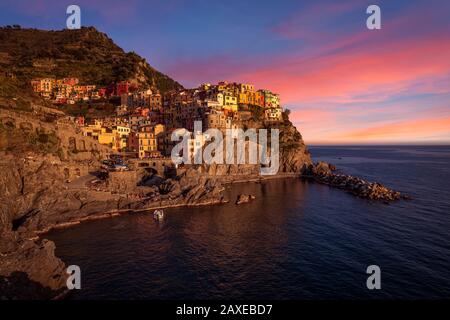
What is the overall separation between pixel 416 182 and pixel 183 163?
76.0 meters

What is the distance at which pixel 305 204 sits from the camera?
2761 inches

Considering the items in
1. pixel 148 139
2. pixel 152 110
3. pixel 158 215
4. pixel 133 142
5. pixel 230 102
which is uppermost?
pixel 230 102

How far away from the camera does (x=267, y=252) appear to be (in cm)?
4275

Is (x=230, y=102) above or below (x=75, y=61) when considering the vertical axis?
below

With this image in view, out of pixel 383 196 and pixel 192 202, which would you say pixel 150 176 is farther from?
pixel 383 196

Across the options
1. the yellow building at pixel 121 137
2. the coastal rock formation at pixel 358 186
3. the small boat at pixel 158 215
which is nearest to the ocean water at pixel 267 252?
the small boat at pixel 158 215

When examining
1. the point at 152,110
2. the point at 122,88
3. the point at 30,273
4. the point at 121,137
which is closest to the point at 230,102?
the point at 152,110

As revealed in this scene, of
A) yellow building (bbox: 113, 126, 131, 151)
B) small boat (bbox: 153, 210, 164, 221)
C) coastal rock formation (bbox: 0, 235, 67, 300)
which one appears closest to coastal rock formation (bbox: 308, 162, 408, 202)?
small boat (bbox: 153, 210, 164, 221)

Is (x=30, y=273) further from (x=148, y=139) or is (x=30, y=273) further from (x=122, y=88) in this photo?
(x=122, y=88)

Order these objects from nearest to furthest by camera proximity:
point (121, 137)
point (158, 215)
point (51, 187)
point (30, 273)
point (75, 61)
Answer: point (30, 273), point (51, 187), point (158, 215), point (121, 137), point (75, 61)

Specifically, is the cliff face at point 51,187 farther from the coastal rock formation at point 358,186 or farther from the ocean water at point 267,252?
the coastal rock formation at point 358,186

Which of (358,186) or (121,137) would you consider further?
(121,137)

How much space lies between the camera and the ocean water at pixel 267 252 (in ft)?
107

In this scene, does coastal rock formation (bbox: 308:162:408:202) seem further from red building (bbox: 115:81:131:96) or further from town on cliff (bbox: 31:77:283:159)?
red building (bbox: 115:81:131:96)
